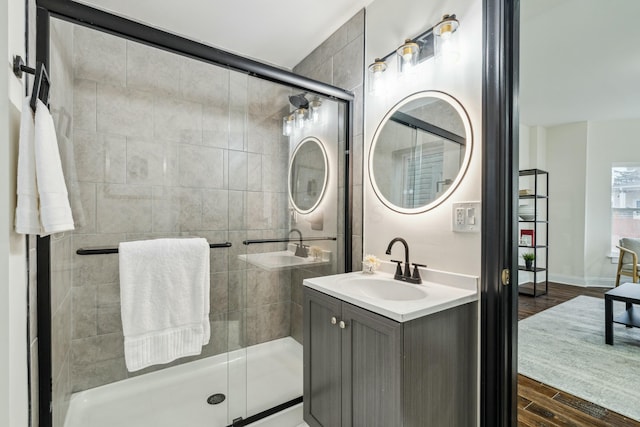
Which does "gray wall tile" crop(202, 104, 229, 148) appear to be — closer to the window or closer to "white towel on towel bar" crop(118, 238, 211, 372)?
"white towel on towel bar" crop(118, 238, 211, 372)

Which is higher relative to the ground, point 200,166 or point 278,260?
point 200,166

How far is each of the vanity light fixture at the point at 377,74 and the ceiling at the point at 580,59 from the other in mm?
1132

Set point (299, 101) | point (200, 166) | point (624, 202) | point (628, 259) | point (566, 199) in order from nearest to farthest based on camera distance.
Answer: point (200, 166), point (299, 101), point (628, 259), point (624, 202), point (566, 199)

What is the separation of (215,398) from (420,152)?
1933 millimetres

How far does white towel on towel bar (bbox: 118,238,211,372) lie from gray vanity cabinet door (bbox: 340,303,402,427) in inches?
36.6

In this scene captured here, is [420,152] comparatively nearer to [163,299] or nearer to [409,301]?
[409,301]

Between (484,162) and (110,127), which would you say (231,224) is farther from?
(484,162)

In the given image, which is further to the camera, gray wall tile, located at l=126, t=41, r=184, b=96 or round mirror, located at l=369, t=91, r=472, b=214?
gray wall tile, located at l=126, t=41, r=184, b=96

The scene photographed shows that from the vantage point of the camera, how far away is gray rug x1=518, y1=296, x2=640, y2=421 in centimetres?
191

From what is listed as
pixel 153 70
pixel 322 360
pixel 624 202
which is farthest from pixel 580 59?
pixel 153 70

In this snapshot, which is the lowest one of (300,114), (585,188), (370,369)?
(370,369)

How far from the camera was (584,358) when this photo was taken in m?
2.35

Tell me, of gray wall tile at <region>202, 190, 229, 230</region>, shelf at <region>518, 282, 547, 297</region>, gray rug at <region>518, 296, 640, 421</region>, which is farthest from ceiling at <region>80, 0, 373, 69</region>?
shelf at <region>518, 282, 547, 297</region>

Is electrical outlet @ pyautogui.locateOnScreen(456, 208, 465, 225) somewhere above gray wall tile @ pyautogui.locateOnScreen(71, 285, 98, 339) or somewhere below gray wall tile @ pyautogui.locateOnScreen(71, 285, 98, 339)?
above
